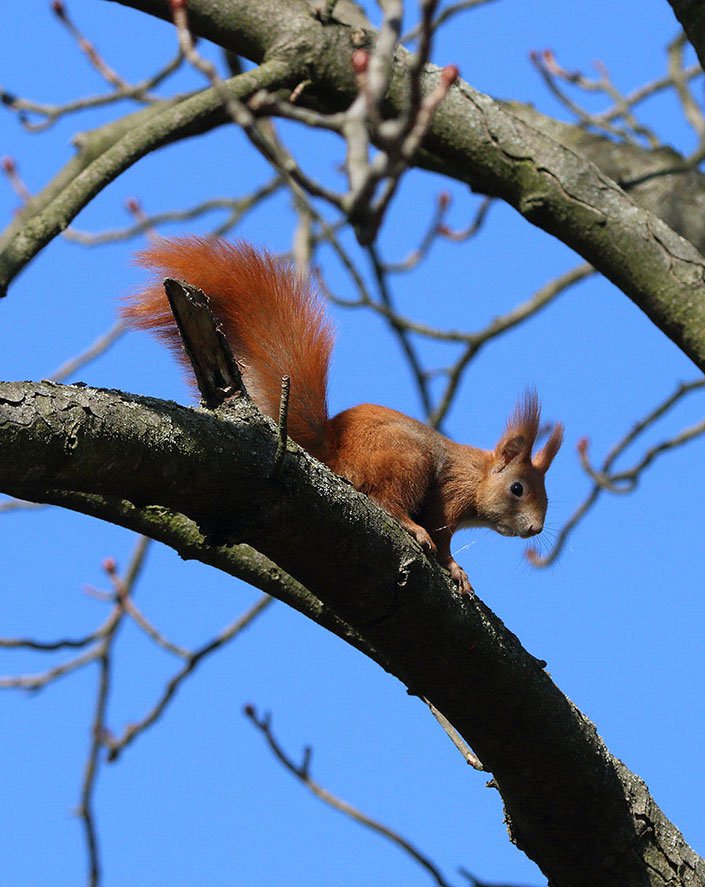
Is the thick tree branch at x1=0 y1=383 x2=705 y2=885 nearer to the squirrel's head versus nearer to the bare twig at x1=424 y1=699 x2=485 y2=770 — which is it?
the bare twig at x1=424 y1=699 x2=485 y2=770

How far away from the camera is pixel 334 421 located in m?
3.02

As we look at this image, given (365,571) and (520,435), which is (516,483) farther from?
(365,571)

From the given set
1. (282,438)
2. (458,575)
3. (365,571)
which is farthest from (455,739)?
(282,438)

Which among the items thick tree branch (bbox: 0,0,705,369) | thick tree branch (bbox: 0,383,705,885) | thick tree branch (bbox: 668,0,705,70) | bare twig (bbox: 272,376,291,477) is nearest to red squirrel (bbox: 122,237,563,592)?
thick tree branch (bbox: 0,0,705,369)

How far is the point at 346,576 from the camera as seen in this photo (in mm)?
2047

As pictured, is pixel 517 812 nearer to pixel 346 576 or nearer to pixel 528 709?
pixel 528 709

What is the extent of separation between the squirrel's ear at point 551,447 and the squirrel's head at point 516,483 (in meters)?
0.04

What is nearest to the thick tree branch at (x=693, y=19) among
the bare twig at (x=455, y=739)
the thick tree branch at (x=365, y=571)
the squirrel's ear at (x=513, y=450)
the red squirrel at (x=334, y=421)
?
the red squirrel at (x=334, y=421)

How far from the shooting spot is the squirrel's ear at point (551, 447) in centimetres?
362

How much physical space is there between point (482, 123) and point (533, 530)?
1.17 meters

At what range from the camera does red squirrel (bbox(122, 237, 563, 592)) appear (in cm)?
269

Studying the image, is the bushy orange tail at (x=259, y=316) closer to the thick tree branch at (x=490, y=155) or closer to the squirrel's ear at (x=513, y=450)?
the thick tree branch at (x=490, y=155)

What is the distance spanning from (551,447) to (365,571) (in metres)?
1.67

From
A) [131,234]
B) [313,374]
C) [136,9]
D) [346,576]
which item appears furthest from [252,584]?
[131,234]
